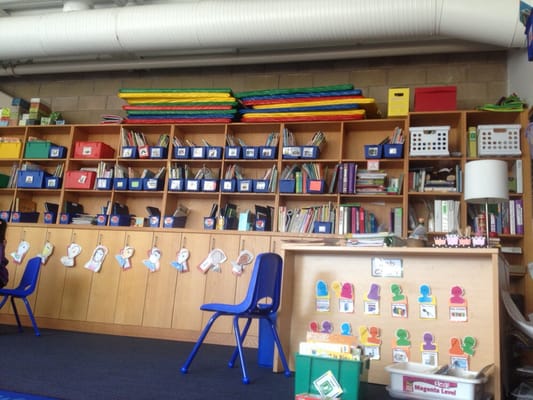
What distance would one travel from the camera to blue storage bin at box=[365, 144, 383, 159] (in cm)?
432

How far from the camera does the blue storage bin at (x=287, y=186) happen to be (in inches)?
176

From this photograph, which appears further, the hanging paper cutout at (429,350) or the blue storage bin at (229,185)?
the blue storage bin at (229,185)

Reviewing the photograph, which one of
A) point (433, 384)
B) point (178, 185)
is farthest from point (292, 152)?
point (433, 384)

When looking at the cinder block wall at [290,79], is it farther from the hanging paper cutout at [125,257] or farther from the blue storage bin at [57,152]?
the hanging paper cutout at [125,257]

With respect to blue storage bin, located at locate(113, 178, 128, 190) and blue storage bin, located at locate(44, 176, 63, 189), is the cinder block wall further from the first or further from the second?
blue storage bin, located at locate(113, 178, 128, 190)

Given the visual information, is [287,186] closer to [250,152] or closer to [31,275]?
[250,152]

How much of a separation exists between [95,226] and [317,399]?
11.0ft

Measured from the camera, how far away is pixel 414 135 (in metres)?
4.23

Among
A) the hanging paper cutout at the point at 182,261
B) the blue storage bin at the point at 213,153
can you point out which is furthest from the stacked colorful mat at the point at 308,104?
the hanging paper cutout at the point at 182,261

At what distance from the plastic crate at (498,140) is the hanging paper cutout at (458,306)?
1933 millimetres

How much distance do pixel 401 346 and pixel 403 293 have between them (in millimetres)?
295

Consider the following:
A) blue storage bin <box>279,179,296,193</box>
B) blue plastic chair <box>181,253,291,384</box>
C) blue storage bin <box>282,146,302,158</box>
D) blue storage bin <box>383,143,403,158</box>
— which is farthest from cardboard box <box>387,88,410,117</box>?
blue plastic chair <box>181,253,291,384</box>

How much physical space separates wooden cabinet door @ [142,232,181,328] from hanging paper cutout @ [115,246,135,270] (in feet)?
0.85

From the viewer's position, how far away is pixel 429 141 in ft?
13.7
